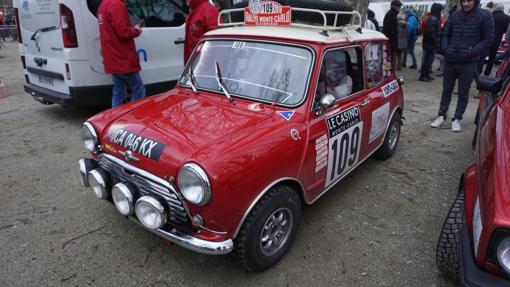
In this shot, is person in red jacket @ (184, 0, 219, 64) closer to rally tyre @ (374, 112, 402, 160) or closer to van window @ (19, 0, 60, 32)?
van window @ (19, 0, 60, 32)

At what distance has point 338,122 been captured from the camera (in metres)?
3.07

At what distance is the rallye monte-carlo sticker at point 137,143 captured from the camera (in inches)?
92.7

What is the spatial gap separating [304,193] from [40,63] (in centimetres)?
490

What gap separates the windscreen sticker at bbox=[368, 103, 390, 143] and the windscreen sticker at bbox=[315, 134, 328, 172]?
1.07 meters

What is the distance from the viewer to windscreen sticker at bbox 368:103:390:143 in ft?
12.5

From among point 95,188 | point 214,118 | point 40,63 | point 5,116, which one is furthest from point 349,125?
point 5,116

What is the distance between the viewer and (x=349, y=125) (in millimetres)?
3242

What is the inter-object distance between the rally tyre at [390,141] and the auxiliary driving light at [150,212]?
3131 mm

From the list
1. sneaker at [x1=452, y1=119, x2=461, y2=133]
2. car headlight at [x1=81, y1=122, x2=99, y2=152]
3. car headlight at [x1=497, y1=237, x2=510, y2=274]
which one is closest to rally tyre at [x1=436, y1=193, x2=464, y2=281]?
car headlight at [x1=497, y1=237, x2=510, y2=274]

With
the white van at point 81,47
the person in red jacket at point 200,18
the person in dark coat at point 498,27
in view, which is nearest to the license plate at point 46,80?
the white van at point 81,47

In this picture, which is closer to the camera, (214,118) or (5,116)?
(214,118)

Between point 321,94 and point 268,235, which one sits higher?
point 321,94

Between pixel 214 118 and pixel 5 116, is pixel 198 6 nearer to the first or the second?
pixel 214 118

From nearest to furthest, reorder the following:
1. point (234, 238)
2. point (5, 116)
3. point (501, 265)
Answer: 1. point (501, 265)
2. point (234, 238)
3. point (5, 116)
